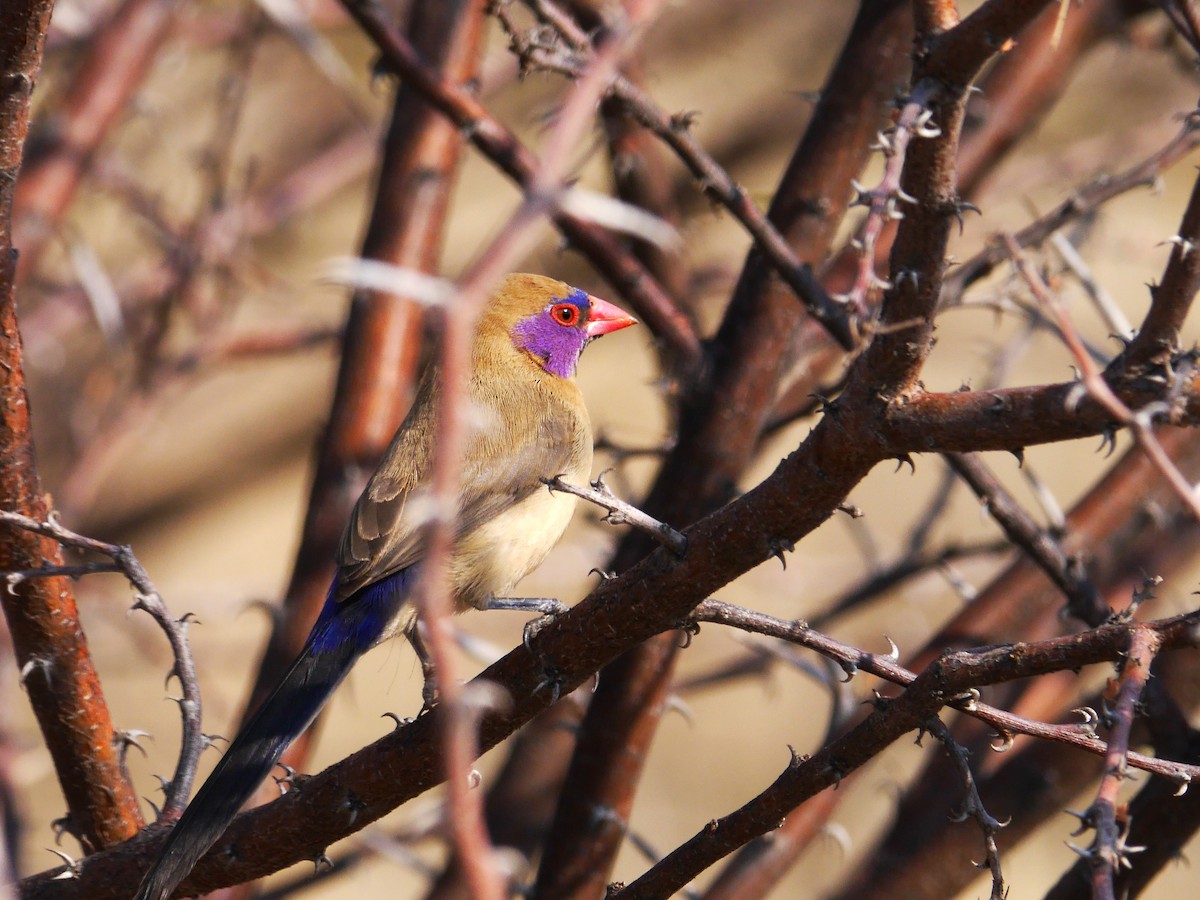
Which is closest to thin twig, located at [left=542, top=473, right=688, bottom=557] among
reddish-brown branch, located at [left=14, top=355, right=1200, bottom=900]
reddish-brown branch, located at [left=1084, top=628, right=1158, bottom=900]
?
reddish-brown branch, located at [left=14, top=355, right=1200, bottom=900]

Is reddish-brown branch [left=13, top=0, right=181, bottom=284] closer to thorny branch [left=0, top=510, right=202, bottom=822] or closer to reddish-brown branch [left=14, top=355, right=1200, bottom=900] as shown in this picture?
thorny branch [left=0, top=510, right=202, bottom=822]

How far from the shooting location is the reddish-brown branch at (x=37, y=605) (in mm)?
1982

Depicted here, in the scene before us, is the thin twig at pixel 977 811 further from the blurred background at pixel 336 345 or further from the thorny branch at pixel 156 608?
the blurred background at pixel 336 345

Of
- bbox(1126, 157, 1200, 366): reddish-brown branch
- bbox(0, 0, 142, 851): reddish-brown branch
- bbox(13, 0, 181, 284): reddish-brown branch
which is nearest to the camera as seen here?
bbox(1126, 157, 1200, 366): reddish-brown branch

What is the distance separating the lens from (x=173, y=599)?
549cm

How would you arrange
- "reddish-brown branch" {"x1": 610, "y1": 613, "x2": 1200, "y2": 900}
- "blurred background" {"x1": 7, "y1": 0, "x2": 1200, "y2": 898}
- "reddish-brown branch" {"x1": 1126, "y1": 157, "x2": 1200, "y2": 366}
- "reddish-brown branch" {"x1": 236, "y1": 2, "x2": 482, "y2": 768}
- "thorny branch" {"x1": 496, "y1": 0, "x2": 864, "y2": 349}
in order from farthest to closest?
"blurred background" {"x1": 7, "y1": 0, "x2": 1200, "y2": 898} < "reddish-brown branch" {"x1": 236, "y1": 2, "x2": 482, "y2": 768} < "thorny branch" {"x1": 496, "y1": 0, "x2": 864, "y2": 349} < "reddish-brown branch" {"x1": 610, "y1": 613, "x2": 1200, "y2": 900} < "reddish-brown branch" {"x1": 1126, "y1": 157, "x2": 1200, "y2": 366}

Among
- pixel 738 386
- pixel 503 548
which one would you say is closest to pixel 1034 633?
pixel 738 386

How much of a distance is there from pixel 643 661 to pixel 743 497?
1.43 m

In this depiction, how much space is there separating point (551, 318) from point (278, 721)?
1.62 m

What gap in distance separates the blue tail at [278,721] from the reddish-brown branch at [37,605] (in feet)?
0.73

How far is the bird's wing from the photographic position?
284 centimetres

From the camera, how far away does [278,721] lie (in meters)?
2.54

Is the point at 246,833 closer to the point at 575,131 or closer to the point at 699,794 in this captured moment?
the point at 575,131

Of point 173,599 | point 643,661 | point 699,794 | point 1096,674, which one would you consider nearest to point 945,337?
point 1096,674
